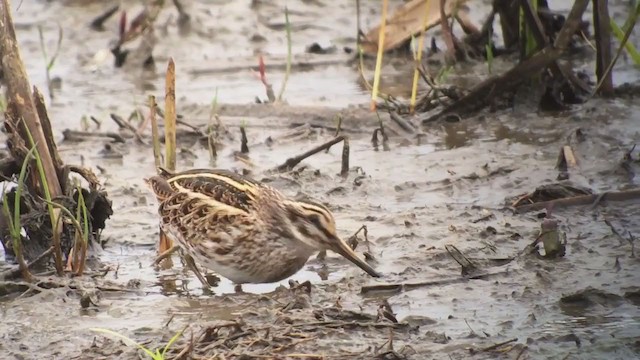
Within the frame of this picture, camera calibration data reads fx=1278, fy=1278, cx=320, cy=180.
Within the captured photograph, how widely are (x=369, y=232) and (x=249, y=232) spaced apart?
898mm

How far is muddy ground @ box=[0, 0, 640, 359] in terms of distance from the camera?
544 centimetres

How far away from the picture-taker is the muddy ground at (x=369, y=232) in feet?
17.8

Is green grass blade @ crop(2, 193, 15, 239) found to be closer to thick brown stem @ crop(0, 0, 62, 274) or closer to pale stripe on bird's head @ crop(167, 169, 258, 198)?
thick brown stem @ crop(0, 0, 62, 274)

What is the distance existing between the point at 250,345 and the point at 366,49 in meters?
5.58

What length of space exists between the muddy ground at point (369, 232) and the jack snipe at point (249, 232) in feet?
0.49

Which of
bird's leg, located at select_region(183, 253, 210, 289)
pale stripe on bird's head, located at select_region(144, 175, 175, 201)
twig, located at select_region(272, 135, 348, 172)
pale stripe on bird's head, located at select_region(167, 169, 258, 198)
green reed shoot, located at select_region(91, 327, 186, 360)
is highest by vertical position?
pale stripe on bird's head, located at select_region(167, 169, 258, 198)

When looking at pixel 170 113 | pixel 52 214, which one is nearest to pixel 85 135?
pixel 170 113

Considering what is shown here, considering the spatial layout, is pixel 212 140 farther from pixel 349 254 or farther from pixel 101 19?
pixel 101 19

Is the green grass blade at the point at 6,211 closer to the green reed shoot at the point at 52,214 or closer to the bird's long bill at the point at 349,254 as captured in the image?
the green reed shoot at the point at 52,214

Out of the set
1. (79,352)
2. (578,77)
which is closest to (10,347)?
(79,352)

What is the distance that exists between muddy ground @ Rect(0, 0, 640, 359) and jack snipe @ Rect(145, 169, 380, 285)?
0.15 meters

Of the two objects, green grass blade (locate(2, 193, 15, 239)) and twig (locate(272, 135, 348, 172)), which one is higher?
green grass blade (locate(2, 193, 15, 239))

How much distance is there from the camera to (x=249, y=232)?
6.34 m

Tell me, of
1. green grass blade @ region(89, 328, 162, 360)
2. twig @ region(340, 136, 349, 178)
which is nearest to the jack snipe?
green grass blade @ region(89, 328, 162, 360)
